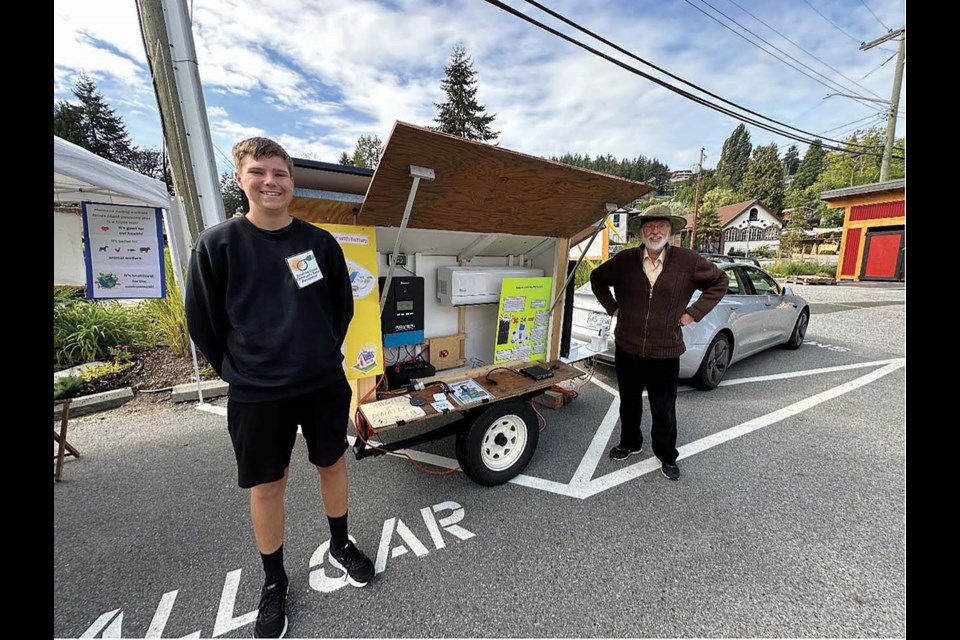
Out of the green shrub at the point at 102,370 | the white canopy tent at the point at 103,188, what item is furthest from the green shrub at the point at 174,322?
the white canopy tent at the point at 103,188

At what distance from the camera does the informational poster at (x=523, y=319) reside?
2850 mm

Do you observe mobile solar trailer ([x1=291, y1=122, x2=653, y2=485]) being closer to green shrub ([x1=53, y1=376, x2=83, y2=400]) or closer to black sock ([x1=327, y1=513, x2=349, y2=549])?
black sock ([x1=327, y1=513, x2=349, y2=549])

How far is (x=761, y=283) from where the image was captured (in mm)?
5227

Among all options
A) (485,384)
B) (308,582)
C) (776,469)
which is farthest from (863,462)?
(308,582)

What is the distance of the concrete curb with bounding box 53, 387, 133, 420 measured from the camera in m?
3.44

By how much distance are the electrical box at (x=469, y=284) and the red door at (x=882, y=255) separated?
64.7ft

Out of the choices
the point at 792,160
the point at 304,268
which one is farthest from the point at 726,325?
the point at 792,160

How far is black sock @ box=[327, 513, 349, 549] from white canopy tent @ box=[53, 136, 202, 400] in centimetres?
257

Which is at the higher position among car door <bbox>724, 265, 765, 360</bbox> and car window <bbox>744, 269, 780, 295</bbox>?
car window <bbox>744, 269, 780, 295</bbox>

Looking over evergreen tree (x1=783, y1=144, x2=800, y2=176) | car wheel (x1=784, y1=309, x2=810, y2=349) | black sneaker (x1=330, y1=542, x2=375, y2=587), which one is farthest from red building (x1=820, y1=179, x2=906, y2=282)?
evergreen tree (x1=783, y1=144, x2=800, y2=176)

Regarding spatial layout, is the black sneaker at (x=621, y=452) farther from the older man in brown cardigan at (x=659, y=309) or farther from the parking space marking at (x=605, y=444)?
the older man in brown cardigan at (x=659, y=309)

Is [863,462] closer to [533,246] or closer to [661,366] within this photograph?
[661,366]

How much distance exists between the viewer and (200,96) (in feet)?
10.9
